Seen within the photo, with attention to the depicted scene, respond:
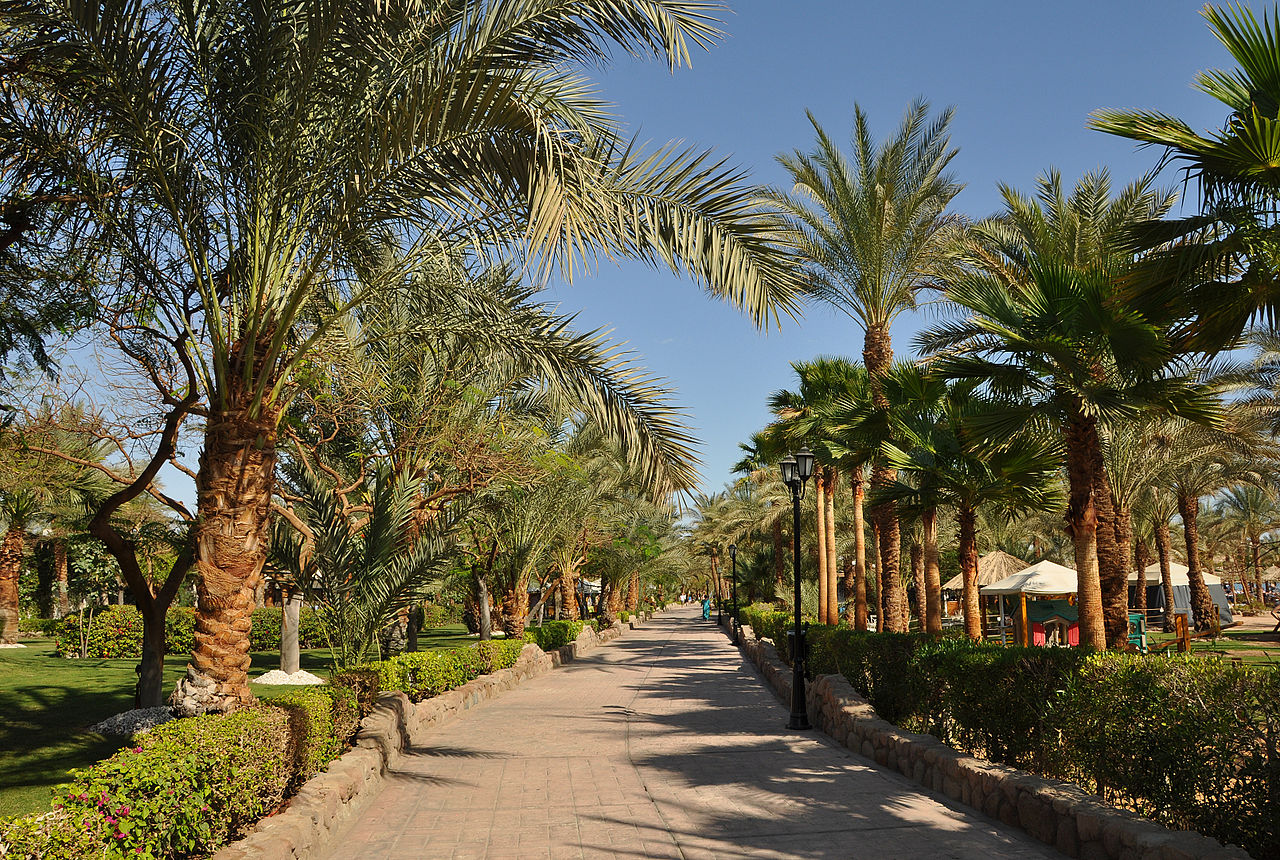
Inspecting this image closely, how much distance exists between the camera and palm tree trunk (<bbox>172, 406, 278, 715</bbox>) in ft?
21.2

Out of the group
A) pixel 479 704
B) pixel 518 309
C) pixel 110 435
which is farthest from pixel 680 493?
pixel 479 704

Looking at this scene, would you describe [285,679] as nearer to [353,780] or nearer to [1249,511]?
[353,780]

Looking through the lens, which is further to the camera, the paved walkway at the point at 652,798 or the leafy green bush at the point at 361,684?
the leafy green bush at the point at 361,684

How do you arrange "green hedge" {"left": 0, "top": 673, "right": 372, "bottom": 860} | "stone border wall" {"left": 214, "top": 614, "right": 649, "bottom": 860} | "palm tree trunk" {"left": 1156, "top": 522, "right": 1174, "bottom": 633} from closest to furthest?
"green hedge" {"left": 0, "top": 673, "right": 372, "bottom": 860}
"stone border wall" {"left": 214, "top": 614, "right": 649, "bottom": 860}
"palm tree trunk" {"left": 1156, "top": 522, "right": 1174, "bottom": 633}

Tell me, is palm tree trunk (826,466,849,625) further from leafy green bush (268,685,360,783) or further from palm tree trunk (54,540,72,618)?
palm tree trunk (54,540,72,618)

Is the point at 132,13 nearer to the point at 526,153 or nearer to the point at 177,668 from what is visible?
the point at 526,153

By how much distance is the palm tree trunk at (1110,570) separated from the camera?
1075 centimetres

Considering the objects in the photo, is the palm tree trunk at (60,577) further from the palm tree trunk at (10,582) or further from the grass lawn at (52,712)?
the grass lawn at (52,712)

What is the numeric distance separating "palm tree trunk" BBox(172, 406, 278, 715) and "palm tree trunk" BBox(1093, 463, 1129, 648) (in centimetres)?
898

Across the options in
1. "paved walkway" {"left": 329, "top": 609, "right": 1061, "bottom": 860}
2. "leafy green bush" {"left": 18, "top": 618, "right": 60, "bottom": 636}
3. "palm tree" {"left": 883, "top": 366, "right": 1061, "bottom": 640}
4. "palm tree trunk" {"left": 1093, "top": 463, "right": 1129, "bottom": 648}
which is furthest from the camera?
"leafy green bush" {"left": 18, "top": 618, "right": 60, "bottom": 636}

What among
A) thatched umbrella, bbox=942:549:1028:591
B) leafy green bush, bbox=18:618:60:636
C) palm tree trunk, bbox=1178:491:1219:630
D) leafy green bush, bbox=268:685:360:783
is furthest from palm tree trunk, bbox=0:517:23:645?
palm tree trunk, bbox=1178:491:1219:630

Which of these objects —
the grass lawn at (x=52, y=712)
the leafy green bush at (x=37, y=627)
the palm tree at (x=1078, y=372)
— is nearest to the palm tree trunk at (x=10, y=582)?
the grass lawn at (x=52, y=712)

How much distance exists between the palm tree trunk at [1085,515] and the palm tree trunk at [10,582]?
96.0 ft

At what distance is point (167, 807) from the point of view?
474cm
